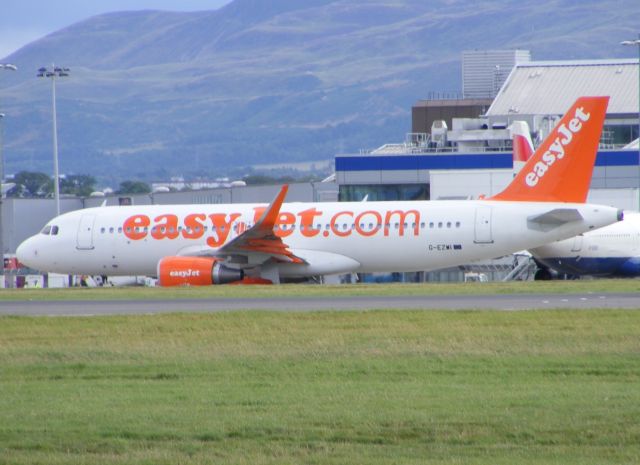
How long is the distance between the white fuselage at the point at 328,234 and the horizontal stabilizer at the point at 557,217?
9 cm

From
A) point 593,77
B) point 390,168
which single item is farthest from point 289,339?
point 593,77

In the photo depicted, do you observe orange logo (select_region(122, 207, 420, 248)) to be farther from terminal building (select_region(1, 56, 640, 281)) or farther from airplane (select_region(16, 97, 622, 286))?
terminal building (select_region(1, 56, 640, 281))

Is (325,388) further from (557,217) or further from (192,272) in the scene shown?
(557,217)

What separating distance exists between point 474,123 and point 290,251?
39701 mm

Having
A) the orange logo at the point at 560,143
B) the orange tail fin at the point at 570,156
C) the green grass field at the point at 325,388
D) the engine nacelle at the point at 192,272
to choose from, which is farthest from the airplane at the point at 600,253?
the green grass field at the point at 325,388

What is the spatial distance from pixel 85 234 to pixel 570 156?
1638 centimetres

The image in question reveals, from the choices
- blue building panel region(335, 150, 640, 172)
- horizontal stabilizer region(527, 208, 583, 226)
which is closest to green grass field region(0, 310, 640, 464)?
horizontal stabilizer region(527, 208, 583, 226)

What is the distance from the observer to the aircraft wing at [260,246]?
39094 mm

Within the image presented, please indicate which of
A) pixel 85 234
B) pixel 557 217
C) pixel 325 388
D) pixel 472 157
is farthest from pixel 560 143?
pixel 472 157

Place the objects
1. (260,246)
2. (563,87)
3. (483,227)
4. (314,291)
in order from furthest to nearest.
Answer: (563,87)
(260,246)
(483,227)
(314,291)

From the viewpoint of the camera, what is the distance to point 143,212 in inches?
1704

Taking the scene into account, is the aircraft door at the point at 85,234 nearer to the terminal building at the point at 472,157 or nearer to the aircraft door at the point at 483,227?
the terminal building at the point at 472,157

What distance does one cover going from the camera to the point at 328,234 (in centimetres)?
4100

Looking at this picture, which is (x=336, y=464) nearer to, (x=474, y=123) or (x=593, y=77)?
(x=474, y=123)
